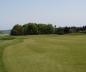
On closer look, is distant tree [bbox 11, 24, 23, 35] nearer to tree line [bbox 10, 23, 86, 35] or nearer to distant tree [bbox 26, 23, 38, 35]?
tree line [bbox 10, 23, 86, 35]

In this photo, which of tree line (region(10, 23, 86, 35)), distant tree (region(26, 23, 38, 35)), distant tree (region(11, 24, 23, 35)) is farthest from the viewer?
distant tree (region(11, 24, 23, 35))

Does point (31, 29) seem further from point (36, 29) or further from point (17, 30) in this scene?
point (17, 30)

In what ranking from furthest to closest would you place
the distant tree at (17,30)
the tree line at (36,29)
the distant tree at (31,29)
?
1. the distant tree at (17,30)
2. the tree line at (36,29)
3. the distant tree at (31,29)

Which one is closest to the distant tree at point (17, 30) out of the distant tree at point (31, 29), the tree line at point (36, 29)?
the tree line at point (36, 29)

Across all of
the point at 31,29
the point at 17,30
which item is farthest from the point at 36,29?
the point at 17,30

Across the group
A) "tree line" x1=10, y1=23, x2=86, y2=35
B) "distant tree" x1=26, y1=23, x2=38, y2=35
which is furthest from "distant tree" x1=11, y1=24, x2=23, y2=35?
"distant tree" x1=26, y1=23, x2=38, y2=35

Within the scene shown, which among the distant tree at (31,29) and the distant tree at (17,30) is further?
the distant tree at (17,30)

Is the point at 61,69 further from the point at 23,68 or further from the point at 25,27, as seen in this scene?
the point at 25,27

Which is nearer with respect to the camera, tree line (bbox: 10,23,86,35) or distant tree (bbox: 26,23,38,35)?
distant tree (bbox: 26,23,38,35)

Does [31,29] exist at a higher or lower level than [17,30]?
higher

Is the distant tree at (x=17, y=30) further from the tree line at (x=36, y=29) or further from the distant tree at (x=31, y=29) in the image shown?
the distant tree at (x=31, y=29)

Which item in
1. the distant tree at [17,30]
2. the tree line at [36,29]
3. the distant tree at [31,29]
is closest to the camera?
the distant tree at [31,29]

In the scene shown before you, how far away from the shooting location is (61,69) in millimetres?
14391

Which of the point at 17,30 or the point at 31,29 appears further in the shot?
the point at 17,30
